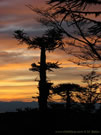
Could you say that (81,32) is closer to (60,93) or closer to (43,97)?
(43,97)

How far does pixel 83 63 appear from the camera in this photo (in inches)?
684

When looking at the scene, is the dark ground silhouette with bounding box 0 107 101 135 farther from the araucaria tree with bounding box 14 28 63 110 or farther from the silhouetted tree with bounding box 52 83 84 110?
the silhouetted tree with bounding box 52 83 84 110

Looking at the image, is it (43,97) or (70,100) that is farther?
(70,100)

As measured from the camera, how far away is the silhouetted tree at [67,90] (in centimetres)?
3180

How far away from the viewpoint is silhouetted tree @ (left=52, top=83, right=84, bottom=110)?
31.8 metres

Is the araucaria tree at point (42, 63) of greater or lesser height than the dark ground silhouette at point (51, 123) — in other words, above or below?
above

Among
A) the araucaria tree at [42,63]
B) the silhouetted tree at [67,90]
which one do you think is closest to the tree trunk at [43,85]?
the araucaria tree at [42,63]

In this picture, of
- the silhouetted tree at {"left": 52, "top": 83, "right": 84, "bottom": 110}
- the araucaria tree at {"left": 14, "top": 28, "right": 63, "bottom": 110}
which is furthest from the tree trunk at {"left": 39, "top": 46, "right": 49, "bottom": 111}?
the silhouetted tree at {"left": 52, "top": 83, "right": 84, "bottom": 110}

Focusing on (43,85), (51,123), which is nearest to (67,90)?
(43,85)

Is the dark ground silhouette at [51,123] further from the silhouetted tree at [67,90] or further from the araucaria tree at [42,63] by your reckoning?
the silhouetted tree at [67,90]

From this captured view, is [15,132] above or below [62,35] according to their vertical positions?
below

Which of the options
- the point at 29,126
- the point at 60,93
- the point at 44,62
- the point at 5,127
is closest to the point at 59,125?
the point at 29,126

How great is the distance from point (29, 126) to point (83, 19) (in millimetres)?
8642

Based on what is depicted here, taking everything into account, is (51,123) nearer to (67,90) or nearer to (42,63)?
(42,63)
